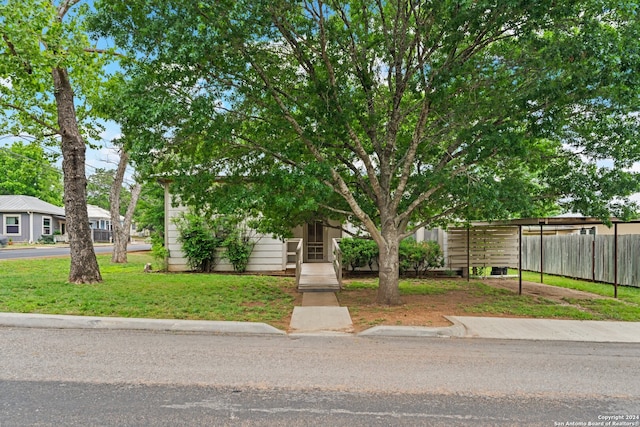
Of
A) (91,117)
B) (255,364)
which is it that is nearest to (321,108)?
(255,364)

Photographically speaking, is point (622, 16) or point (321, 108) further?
point (321, 108)

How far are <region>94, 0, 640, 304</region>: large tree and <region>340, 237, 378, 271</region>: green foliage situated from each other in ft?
13.4

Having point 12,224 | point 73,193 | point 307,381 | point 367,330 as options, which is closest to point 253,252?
point 73,193

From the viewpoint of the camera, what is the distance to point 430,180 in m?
8.09

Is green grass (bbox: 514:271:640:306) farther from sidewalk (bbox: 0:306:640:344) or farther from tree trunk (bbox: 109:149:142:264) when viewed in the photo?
tree trunk (bbox: 109:149:142:264)

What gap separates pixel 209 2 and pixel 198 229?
868 centimetres

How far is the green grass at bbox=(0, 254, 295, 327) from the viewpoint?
7.66m

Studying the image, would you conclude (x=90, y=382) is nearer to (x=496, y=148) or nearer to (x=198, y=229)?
(x=496, y=148)

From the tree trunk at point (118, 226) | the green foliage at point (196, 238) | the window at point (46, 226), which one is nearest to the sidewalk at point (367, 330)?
the green foliage at point (196, 238)

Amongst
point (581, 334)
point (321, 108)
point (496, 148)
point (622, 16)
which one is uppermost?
point (622, 16)

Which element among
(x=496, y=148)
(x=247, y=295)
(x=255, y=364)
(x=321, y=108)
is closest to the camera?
(x=255, y=364)

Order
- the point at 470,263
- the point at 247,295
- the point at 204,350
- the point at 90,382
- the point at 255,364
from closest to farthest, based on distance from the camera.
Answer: the point at 90,382 < the point at 255,364 < the point at 204,350 < the point at 247,295 < the point at 470,263

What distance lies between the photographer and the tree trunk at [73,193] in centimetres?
1080

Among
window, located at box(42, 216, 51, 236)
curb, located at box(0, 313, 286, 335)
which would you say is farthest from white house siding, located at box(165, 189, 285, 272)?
window, located at box(42, 216, 51, 236)
